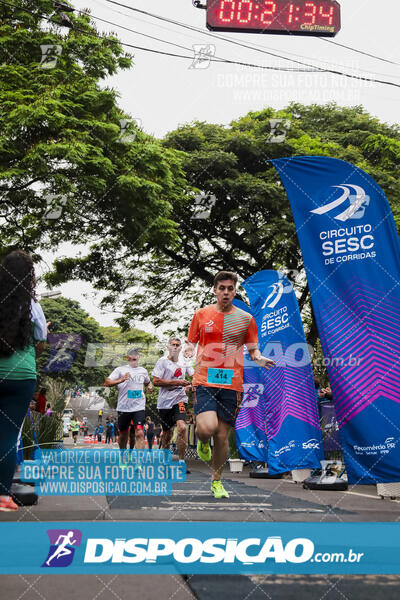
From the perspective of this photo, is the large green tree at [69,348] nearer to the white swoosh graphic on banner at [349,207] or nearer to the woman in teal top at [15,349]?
the white swoosh graphic on banner at [349,207]

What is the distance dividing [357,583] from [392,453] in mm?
2618

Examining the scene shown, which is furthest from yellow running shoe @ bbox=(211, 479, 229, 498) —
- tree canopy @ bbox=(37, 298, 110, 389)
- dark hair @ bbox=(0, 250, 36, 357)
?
tree canopy @ bbox=(37, 298, 110, 389)

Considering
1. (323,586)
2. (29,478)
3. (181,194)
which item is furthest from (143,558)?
(181,194)

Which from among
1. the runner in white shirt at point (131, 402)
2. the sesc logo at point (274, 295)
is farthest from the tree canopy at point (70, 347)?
the sesc logo at point (274, 295)

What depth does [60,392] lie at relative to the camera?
29.9 metres

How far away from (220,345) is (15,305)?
7.03 ft

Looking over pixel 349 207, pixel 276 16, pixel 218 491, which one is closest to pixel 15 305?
pixel 218 491

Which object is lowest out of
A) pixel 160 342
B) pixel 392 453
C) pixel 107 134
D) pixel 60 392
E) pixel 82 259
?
pixel 60 392

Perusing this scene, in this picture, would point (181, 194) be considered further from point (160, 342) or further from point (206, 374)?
point (206, 374)

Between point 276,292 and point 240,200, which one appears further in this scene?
point 240,200

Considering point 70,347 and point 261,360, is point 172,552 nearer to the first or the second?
point 261,360

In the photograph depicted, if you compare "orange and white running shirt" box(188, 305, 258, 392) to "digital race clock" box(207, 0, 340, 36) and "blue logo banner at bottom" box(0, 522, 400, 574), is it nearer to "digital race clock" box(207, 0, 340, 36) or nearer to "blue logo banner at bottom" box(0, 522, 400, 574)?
"blue logo banner at bottom" box(0, 522, 400, 574)

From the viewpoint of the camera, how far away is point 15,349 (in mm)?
3787

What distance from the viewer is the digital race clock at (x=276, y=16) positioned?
363 inches
